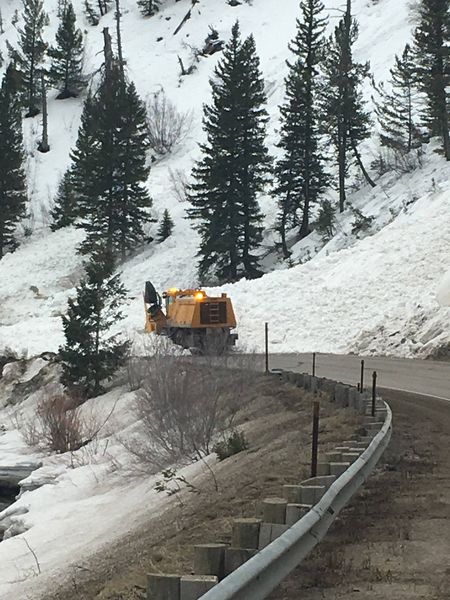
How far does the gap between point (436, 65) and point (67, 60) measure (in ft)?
147

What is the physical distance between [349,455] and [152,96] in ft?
232

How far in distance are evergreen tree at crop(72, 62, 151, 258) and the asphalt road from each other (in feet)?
83.1

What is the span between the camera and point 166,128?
225 feet

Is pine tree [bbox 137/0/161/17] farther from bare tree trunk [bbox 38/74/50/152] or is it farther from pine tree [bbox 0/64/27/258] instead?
pine tree [bbox 0/64/27/258]

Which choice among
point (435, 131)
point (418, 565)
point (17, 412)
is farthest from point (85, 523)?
point (435, 131)

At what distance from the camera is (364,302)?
3167 cm

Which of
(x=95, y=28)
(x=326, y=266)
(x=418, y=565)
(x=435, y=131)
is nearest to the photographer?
(x=418, y=565)

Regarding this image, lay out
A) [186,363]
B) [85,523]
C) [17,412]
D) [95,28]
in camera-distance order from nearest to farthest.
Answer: [85,523], [186,363], [17,412], [95,28]

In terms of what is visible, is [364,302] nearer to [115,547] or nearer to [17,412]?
[17,412]

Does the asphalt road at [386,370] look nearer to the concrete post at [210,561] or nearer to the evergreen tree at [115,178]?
the concrete post at [210,561]

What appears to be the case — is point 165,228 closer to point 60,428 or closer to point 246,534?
point 60,428

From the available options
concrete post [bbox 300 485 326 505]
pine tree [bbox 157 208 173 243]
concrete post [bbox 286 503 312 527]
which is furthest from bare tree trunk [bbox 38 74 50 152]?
concrete post [bbox 286 503 312 527]

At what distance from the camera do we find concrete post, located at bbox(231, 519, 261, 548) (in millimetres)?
4875

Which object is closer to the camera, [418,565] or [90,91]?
[418,565]
